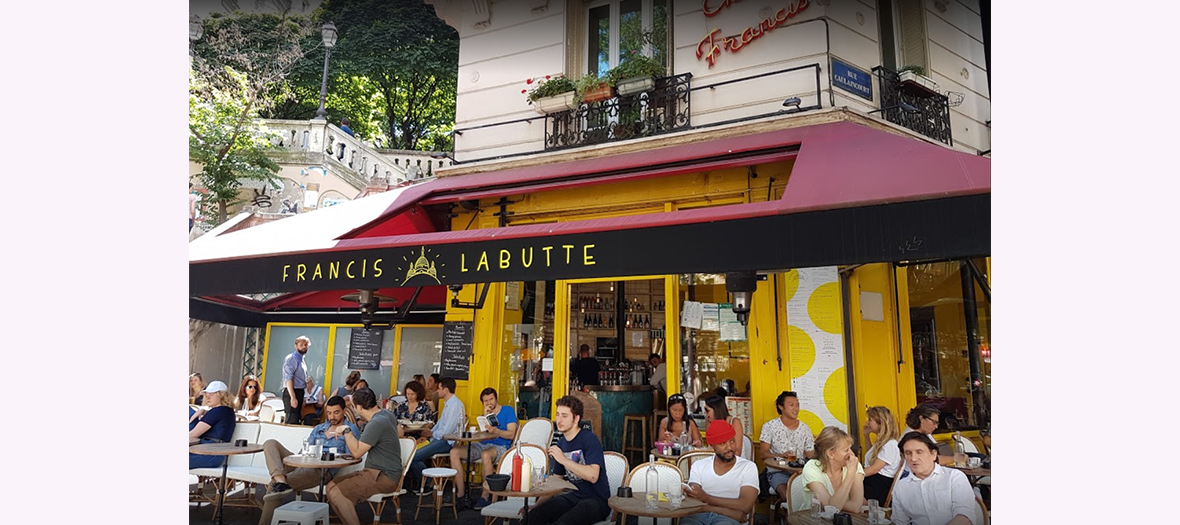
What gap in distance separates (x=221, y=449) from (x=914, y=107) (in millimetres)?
8201

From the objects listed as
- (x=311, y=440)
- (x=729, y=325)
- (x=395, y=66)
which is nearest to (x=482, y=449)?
(x=311, y=440)

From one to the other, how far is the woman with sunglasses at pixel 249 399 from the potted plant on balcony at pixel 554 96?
5.75 m

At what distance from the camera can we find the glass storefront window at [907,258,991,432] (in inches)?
297

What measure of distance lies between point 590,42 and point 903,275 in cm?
504

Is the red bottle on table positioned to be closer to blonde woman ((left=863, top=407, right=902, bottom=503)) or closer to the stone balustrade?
blonde woman ((left=863, top=407, right=902, bottom=503))

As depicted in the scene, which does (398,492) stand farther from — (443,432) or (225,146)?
(225,146)

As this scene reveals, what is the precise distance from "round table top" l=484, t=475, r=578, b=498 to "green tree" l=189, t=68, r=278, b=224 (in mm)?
13616

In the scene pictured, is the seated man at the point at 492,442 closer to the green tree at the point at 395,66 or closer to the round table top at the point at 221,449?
the round table top at the point at 221,449

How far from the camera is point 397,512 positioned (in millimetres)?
6320

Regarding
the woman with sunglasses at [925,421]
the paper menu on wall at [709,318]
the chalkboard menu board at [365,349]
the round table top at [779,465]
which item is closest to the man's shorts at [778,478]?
the round table top at [779,465]

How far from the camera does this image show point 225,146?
15.9 metres

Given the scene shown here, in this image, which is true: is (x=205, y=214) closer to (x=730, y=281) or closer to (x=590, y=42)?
(x=590, y=42)

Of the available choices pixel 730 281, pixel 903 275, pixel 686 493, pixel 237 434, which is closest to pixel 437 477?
pixel 237 434

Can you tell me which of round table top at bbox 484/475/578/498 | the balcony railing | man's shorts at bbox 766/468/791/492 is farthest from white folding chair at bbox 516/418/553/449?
the balcony railing
